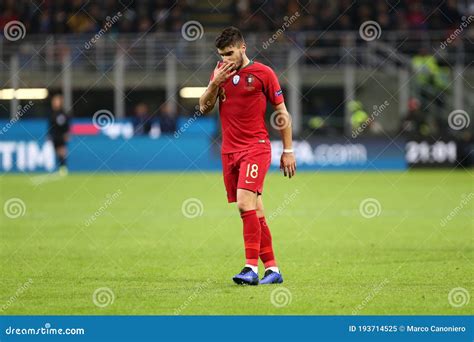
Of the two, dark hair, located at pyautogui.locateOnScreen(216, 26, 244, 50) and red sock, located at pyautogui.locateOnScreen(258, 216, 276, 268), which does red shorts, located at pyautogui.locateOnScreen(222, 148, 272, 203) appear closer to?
red sock, located at pyautogui.locateOnScreen(258, 216, 276, 268)

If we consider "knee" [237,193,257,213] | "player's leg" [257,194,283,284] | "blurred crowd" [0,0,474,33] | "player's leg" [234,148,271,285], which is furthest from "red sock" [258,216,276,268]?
"blurred crowd" [0,0,474,33]

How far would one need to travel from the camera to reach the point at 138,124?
103ft

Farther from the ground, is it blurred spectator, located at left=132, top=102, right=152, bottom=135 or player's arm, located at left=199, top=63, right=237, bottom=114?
player's arm, located at left=199, top=63, right=237, bottom=114

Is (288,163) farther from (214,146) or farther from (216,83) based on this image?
(214,146)

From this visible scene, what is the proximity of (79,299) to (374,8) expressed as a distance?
27.0 metres

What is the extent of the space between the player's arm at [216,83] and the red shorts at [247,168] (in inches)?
22.2

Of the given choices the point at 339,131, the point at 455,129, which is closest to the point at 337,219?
the point at 455,129

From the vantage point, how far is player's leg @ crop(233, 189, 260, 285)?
10227 millimetres

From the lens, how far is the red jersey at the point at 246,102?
10.2 m

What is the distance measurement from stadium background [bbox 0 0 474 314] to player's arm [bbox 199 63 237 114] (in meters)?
1.76

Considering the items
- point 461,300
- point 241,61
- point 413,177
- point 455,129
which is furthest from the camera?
point 455,129

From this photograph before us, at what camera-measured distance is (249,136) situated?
10.4 metres

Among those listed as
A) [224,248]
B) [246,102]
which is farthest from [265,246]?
[224,248]
